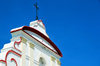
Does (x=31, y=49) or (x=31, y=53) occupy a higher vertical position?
(x=31, y=49)

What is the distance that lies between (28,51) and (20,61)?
1.97 m

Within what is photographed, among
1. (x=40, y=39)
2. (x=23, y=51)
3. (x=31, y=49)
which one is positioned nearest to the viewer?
(x=23, y=51)

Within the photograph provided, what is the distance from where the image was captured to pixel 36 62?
21.8 meters

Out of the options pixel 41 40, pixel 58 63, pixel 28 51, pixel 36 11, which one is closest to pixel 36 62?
pixel 28 51

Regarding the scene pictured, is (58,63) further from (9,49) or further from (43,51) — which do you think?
(9,49)

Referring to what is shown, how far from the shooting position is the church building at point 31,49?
61.2 ft

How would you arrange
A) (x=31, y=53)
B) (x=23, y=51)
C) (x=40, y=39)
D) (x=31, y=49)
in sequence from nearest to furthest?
(x=23, y=51)
(x=31, y=53)
(x=31, y=49)
(x=40, y=39)

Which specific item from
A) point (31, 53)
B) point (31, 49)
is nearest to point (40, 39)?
point (31, 49)

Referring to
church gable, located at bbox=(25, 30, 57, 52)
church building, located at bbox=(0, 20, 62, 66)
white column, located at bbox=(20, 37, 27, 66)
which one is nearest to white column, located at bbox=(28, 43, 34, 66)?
church building, located at bbox=(0, 20, 62, 66)

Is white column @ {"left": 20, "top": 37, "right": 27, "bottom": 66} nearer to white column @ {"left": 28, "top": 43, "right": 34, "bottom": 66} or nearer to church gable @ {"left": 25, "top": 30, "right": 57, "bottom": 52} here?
white column @ {"left": 28, "top": 43, "right": 34, "bottom": 66}

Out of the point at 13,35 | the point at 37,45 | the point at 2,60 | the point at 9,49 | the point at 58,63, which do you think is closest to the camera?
the point at 2,60

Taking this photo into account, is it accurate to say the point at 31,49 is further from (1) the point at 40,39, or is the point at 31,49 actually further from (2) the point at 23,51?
(1) the point at 40,39

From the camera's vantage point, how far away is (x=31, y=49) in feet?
71.4

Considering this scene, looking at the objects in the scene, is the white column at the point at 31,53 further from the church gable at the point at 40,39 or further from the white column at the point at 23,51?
the church gable at the point at 40,39
